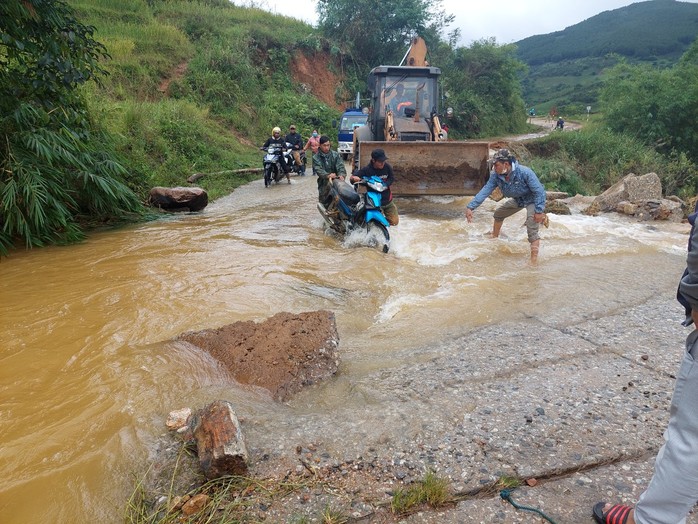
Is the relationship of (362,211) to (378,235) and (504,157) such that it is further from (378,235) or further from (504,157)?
(504,157)

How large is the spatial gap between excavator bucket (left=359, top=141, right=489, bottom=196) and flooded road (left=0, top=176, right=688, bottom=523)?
797 mm

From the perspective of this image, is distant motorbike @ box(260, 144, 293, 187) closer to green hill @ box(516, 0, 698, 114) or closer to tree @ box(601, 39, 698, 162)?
tree @ box(601, 39, 698, 162)

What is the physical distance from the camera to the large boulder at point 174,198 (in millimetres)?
9070

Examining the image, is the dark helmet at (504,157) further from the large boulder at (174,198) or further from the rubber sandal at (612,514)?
the large boulder at (174,198)

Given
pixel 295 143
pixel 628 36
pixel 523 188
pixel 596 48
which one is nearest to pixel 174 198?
pixel 295 143

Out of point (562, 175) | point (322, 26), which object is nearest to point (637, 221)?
point (562, 175)

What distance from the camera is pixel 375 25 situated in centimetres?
2792

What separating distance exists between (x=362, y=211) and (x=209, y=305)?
9.56 feet

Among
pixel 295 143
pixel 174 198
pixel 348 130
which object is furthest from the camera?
pixel 348 130

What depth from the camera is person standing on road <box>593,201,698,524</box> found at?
1614 mm

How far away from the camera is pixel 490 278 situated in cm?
558

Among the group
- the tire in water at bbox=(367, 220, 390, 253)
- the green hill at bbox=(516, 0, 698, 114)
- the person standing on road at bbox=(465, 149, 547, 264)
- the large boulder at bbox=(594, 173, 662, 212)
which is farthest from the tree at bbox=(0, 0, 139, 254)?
the green hill at bbox=(516, 0, 698, 114)

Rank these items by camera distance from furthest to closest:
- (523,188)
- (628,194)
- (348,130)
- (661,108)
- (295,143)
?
(661,108) → (348,130) → (295,143) → (628,194) → (523,188)

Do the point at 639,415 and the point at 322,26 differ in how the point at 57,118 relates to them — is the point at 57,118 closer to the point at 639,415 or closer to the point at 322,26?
the point at 639,415
